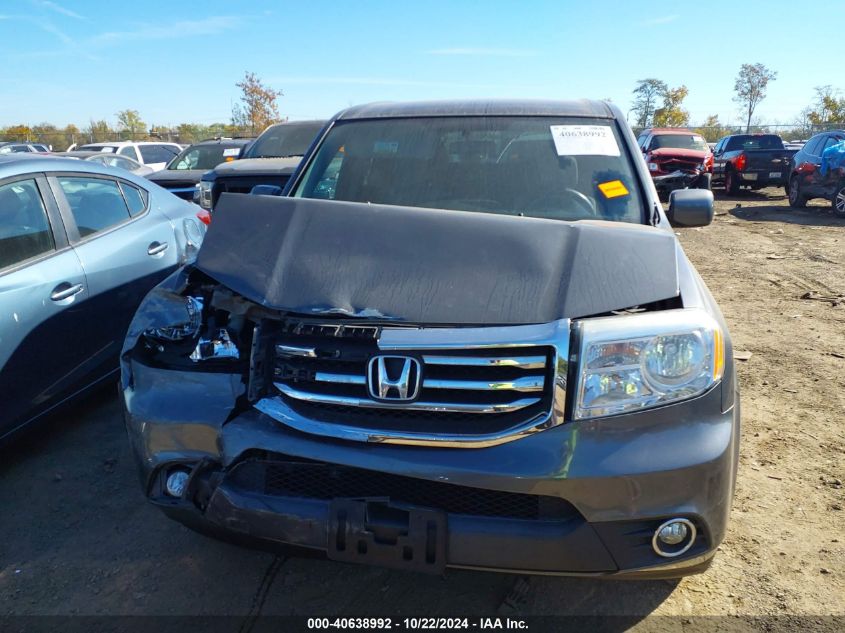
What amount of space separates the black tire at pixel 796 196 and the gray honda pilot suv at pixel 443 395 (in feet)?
46.9

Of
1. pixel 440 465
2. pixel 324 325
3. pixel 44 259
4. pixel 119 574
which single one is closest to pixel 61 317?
pixel 44 259

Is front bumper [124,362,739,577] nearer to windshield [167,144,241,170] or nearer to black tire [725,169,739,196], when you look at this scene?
windshield [167,144,241,170]

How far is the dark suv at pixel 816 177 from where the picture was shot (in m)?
13.1

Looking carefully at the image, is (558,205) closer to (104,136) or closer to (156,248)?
(156,248)

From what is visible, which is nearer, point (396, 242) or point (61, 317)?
point (396, 242)

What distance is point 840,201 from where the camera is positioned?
1312cm

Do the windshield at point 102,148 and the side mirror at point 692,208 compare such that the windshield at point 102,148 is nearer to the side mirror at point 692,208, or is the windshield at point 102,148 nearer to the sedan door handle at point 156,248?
the sedan door handle at point 156,248

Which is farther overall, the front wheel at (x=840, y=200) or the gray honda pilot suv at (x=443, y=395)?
the front wheel at (x=840, y=200)

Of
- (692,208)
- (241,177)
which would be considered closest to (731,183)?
(241,177)

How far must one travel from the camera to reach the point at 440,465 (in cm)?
191

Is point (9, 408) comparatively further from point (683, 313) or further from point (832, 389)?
point (832, 389)

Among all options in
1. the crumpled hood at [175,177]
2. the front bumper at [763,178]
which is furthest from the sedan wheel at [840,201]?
the crumpled hood at [175,177]

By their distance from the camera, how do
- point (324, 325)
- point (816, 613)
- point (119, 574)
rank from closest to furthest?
point (324, 325) < point (816, 613) < point (119, 574)

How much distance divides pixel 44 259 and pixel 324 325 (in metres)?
2.28
